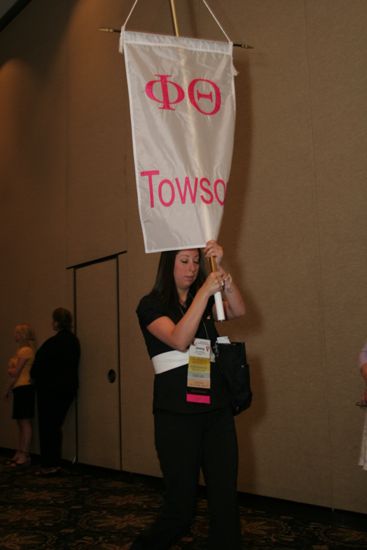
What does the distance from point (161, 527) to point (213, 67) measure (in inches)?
76.4

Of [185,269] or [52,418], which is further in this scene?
[52,418]

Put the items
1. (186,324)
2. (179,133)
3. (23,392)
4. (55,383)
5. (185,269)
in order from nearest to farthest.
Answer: (186,324), (185,269), (179,133), (55,383), (23,392)

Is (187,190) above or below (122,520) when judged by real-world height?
above

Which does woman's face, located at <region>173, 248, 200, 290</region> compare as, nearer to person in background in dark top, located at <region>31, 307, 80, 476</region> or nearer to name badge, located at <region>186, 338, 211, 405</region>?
name badge, located at <region>186, 338, 211, 405</region>

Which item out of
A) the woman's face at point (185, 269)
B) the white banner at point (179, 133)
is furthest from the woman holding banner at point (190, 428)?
the white banner at point (179, 133)

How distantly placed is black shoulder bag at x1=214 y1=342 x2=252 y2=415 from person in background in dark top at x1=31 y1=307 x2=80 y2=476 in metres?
3.66

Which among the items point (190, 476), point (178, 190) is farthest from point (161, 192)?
point (190, 476)

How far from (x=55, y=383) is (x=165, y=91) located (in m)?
3.72

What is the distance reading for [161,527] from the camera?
2.29 m

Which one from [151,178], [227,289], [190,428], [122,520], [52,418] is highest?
[151,178]

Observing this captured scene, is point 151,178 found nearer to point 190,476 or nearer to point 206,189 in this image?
point 206,189

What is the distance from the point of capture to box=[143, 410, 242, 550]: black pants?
7.43 ft

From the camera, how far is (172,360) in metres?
2.38

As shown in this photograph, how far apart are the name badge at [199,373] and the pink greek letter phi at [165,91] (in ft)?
3.38
